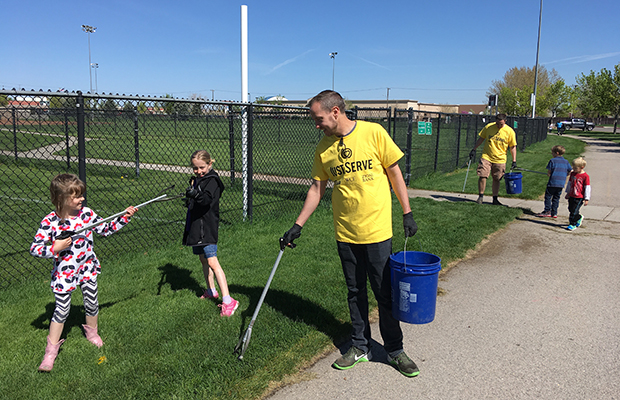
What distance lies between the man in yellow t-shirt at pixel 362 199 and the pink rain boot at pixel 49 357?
1.86 m

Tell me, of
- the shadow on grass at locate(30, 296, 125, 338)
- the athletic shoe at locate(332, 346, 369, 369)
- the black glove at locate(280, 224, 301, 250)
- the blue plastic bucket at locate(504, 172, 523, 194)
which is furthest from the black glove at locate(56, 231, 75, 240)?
the blue plastic bucket at locate(504, 172, 523, 194)

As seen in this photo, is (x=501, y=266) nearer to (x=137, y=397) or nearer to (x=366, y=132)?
(x=366, y=132)

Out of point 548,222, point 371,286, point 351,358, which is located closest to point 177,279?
point 351,358

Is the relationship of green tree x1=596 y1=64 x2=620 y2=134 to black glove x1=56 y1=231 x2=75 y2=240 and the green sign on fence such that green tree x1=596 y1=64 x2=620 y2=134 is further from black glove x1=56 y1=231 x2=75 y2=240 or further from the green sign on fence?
black glove x1=56 y1=231 x2=75 y2=240

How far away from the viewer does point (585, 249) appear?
21.6 feet

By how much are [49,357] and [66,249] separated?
2.58ft

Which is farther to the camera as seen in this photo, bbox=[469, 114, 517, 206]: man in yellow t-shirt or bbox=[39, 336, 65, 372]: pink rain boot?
bbox=[469, 114, 517, 206]: man in yellow t-shirt

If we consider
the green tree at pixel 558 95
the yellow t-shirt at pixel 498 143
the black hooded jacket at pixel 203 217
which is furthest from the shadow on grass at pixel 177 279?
the green tree at pixel 558 95

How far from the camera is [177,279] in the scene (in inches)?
198

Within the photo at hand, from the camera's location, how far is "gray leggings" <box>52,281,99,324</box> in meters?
3.32

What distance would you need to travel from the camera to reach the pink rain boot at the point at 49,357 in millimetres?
3229

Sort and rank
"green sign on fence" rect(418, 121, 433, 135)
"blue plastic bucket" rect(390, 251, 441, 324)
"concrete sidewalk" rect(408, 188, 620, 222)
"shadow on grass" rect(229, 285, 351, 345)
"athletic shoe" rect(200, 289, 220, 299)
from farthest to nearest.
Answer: "green sign on fence" rect(418, 121, 433, 135), "concrete sidewalk" rect(408, 188, 620, 222), "athletic shoe" rect(200, 289, 220, 299), "shadow on grass" rect(229, 285, 351, 345), "blue plastic bucket" rect(390, 251, 441, 324)

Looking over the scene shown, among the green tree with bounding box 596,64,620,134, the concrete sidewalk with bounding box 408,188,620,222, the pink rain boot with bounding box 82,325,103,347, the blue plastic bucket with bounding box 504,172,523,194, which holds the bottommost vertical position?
the pink rain boot with bounding box 82,325,103,347

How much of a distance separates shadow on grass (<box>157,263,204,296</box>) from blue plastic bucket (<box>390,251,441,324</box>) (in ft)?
7.54
